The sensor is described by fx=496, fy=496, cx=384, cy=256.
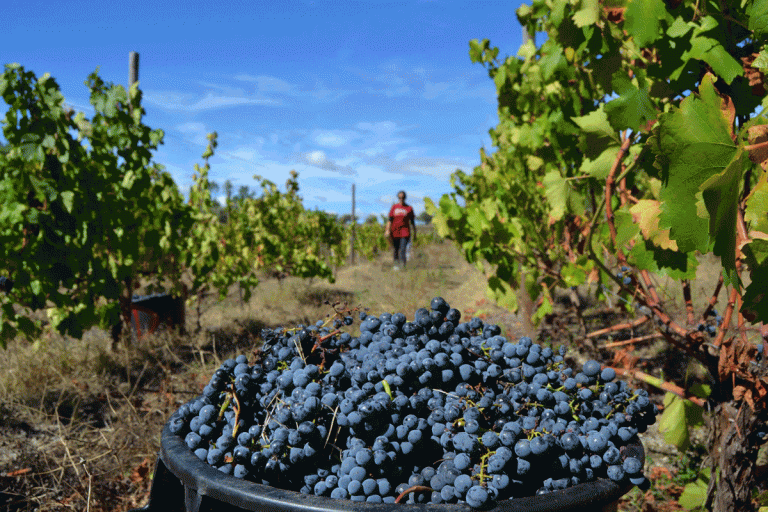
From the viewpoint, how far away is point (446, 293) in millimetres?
8289

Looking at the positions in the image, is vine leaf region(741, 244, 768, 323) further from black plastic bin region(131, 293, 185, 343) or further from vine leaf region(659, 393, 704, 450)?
black plastic bin region(131, 293, 185, 343)

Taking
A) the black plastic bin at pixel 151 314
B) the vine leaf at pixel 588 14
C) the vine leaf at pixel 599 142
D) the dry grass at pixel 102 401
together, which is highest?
the vine leaf at pixel 588 14

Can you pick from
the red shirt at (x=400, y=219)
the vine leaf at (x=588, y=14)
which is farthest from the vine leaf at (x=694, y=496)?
the red shirt at (x=400, y=219)

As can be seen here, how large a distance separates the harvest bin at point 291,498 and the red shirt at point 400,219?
9.08 m

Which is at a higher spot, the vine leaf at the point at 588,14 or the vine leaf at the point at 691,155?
the vine leaf at the point at 588,14

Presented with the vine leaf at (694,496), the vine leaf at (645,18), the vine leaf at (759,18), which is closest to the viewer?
the vine leaf at (759,18)

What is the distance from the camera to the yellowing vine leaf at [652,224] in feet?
4.75

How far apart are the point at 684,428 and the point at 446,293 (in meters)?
6.31

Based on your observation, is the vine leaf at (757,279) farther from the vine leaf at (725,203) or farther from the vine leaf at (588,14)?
the vine leaf at (588,14)

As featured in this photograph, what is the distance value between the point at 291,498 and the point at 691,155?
87 centimetres

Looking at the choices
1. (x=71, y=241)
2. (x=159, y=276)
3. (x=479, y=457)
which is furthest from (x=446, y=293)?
(x=479, y=457)

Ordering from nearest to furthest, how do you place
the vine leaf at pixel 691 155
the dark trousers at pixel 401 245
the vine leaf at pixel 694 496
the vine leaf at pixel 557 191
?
the vine leaf at pixel 691 155 → the vine leaf at pixel 694 496 → the vine leaf at pixel 557 191 → the dark trousers at pixel 401 245

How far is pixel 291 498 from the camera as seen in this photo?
2.62 ft

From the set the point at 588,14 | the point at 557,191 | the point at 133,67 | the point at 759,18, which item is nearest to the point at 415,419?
the point at 759,18
